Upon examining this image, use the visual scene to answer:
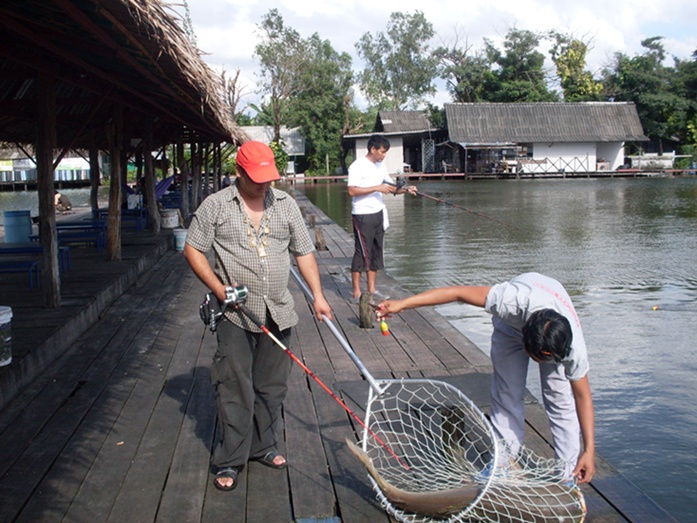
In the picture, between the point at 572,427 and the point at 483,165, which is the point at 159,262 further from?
the point at 483,165

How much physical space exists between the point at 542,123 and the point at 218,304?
150ft

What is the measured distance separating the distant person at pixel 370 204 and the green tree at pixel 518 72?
47.0 meters

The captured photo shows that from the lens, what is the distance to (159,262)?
34.3ft

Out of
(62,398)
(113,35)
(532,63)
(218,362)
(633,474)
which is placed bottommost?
(633,474)

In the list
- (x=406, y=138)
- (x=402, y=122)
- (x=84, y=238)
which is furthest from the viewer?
(x=406, y=138)

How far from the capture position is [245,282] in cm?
337

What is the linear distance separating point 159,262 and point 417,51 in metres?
60.6

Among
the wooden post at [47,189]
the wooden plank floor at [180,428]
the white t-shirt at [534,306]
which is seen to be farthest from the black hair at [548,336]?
the wooden post at [47,189]

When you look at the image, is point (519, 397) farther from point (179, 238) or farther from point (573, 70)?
point (573, 70)

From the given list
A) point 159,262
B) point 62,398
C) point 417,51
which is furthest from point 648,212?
point 417,51

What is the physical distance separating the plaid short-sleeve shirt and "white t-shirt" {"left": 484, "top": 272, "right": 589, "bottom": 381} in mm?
903

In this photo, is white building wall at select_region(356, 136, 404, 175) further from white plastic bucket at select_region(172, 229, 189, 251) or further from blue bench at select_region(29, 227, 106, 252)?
blue bench at select_region(29, 227, 106, 252)

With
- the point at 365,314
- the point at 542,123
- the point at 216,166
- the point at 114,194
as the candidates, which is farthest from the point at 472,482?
the point at 542,123

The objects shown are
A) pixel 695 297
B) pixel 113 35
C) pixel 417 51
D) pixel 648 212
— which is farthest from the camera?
pixel 417 51
